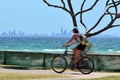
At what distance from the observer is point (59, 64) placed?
65.8 feet

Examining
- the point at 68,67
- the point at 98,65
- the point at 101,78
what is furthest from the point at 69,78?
the point at 98,65

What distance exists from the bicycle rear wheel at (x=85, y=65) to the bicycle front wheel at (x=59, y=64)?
2.05 feet

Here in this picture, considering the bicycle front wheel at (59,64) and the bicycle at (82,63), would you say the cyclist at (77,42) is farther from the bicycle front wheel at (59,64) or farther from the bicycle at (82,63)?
the bicycle front wheel at (59,64)

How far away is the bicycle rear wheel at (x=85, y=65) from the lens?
19053mm

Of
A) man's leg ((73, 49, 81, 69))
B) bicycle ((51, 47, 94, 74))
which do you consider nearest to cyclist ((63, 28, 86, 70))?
man's leg ((73, 49, 81, 69))

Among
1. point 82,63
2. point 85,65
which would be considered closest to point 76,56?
point 82,63

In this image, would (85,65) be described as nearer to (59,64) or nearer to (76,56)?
(76,56)

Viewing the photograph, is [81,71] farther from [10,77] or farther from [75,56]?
[10,77]

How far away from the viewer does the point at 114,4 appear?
26641mm

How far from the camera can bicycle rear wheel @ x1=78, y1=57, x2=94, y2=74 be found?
19053 mm

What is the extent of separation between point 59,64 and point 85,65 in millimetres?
1383

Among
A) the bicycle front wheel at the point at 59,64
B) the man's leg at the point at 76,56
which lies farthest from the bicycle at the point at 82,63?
the man's leg at the point at 76,56

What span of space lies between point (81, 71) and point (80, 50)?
0.96 m

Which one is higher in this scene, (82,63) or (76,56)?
(76,56)
